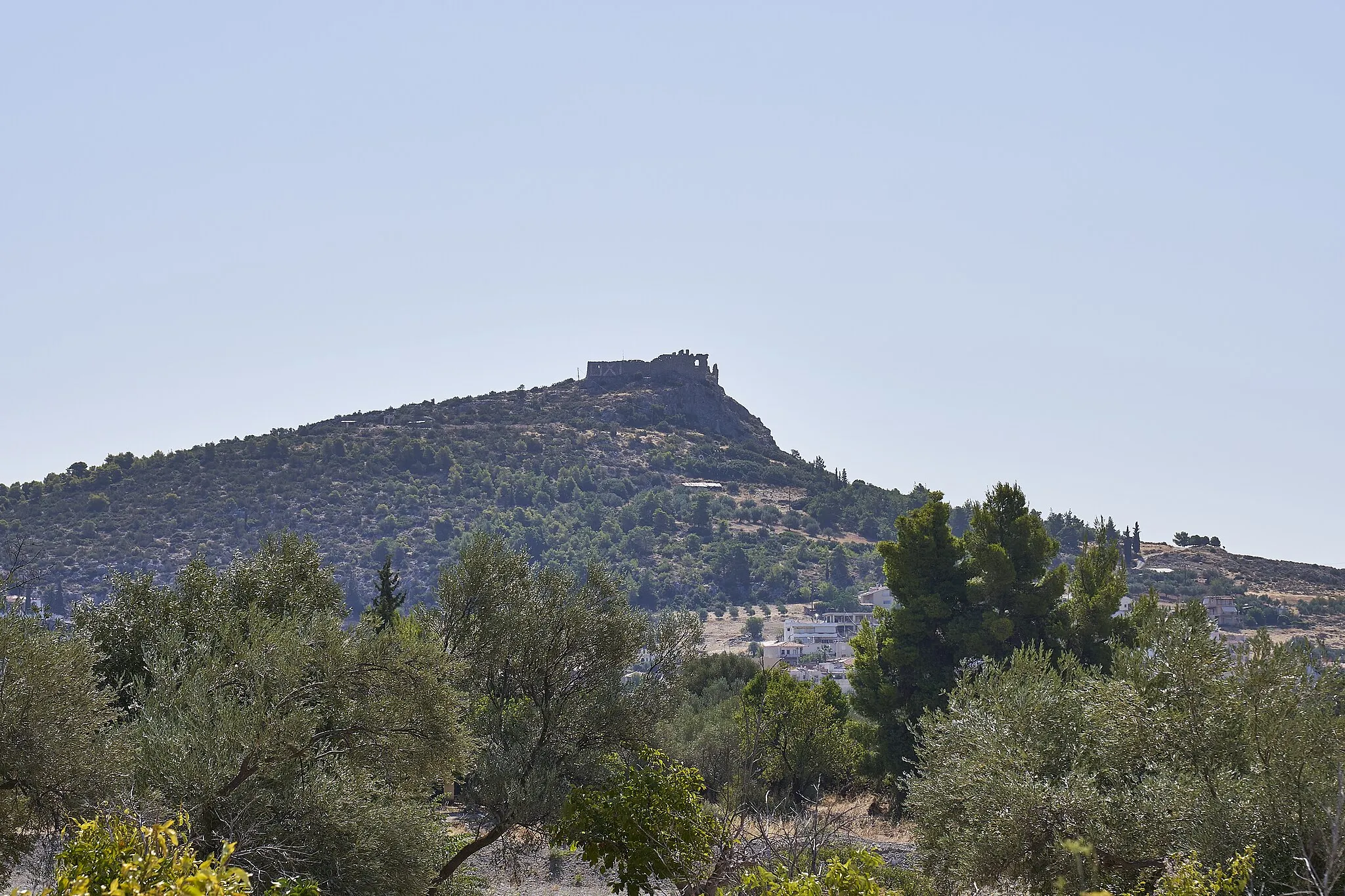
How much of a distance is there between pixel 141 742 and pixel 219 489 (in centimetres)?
Result: 10168

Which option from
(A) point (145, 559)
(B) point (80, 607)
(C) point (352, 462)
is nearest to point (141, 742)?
(B) point (80, 607)

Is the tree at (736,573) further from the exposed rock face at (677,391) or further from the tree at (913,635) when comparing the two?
the tree at (913,635)

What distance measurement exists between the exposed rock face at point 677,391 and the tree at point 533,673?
130442 mm

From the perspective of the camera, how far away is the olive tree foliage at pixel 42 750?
11.3m

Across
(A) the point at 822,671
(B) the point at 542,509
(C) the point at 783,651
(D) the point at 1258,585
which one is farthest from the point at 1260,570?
(B) the point at 542,509

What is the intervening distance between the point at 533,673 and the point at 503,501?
10347cm

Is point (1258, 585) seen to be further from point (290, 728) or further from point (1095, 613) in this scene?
point (290, 728)

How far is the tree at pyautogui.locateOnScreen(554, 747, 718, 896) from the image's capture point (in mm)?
13984

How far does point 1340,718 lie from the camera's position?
14.1 meters

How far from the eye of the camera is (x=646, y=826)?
14.5 metres

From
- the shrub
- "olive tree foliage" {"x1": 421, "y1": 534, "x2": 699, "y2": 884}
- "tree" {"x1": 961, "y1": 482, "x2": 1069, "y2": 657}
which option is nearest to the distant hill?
"tree" {"x1": 961, "y1": 482, "x2": 1069, "y2": 657}

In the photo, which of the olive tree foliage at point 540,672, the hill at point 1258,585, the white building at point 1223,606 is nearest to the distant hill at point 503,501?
the hill at point 1258,585

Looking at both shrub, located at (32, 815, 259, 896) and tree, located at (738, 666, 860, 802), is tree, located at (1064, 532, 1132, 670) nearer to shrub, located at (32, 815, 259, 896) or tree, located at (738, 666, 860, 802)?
tree, located at (738, 666, 860, 802)

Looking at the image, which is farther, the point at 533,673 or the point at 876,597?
the point at 876,597
